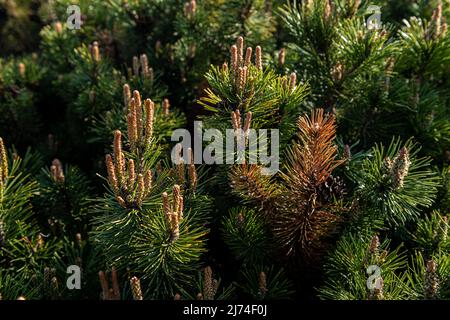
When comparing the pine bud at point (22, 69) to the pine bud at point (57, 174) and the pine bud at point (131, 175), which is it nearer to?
the pine bud at point (57, 174)

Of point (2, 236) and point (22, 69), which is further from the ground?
point (22, 69)

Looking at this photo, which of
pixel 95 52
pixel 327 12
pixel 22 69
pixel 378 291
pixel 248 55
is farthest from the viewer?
pixel 22 69

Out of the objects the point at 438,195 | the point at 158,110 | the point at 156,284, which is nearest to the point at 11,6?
the point at 158,110

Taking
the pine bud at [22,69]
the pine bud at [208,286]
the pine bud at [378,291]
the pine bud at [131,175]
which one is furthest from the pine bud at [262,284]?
the pine bud at [22,69]

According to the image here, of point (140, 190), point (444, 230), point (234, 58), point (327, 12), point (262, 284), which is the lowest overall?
point (262, 284)

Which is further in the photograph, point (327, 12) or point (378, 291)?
point (327, 12)

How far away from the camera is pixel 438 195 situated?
128cm

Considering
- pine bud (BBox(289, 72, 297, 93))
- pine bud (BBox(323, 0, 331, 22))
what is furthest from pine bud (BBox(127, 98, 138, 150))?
pine bud (BBox(323, 0, 331, 22))

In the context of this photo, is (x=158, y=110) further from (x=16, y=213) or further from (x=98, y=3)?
(x=98, y=3)

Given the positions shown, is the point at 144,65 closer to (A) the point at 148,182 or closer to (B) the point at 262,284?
(A) the point at 148,182

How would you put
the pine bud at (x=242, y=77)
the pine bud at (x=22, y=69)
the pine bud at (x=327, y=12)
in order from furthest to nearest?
the pine bud at (x=22, y=69) → the pine bud at (x=327, y=12) → the pine bud at (x=242, y=77)

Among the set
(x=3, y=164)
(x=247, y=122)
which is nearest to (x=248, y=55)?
(x=247, y=122)

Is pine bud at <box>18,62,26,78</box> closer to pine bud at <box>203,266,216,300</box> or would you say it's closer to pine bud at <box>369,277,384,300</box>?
pine bud at <box>203,266,216,300</box>

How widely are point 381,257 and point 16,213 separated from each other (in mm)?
807
